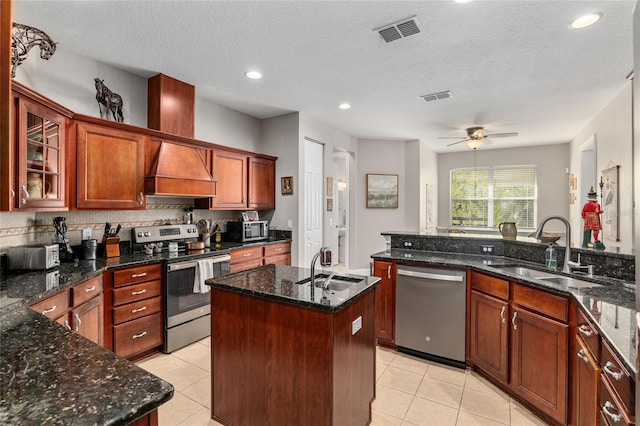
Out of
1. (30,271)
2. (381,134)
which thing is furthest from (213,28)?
(381,134)

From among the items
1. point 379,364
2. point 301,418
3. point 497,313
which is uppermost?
point 497,313

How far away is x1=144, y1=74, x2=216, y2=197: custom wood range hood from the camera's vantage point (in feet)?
10.8

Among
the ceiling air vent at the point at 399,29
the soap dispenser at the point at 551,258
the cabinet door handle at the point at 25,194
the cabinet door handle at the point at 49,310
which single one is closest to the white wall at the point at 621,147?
the soap dispenser at the point at 551,258

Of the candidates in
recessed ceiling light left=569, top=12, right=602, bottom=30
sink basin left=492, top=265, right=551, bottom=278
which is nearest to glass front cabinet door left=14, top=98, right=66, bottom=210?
sink basin left=492, top=265, right=551, bottom=278

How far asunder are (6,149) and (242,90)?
9.94 ft

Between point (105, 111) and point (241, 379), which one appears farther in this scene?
point (105, 111)

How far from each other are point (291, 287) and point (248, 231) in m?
2.57

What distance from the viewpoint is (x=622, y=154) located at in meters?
3.65

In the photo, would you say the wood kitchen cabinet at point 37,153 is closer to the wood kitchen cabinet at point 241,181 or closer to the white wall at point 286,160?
the wood kitchen cabinet at point 241,181

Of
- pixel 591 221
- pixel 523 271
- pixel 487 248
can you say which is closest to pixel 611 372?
pixel 523 271

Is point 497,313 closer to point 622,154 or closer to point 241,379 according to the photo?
point 241,379

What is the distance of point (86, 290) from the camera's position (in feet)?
7.76

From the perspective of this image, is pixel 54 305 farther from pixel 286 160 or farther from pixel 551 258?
pixel 551 258

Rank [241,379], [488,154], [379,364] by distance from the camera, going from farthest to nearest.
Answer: [488,154]
[379,364]
[241,379]
